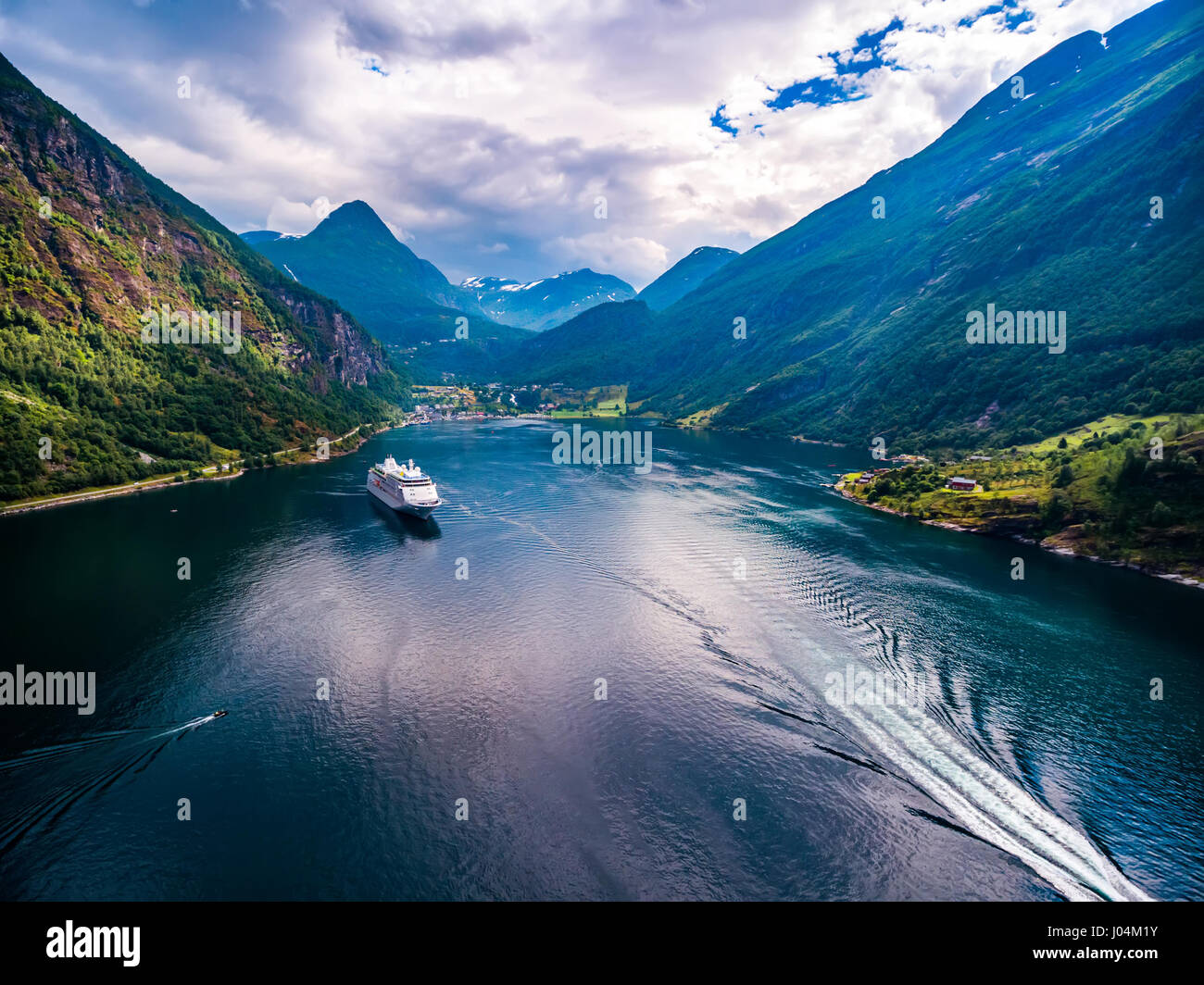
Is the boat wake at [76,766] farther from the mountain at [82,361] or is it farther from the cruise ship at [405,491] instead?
the mountain at [82,361]

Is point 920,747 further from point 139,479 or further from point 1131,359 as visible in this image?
point 1131,359

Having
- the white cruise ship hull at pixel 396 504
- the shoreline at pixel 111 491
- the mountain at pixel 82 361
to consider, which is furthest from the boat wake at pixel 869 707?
the mountain at pixel 82 361

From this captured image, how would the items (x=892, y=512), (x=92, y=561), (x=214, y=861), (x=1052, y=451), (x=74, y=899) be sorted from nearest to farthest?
(x=74, y=899) < (x=214, y=861) < (x=92, y=561) < (x=892, y=512) < (x=1052, y=451)

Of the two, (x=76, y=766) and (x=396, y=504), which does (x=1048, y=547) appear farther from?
(x=76, y=766)

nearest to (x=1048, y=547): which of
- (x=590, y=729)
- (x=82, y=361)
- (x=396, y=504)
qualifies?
(x=590, y=729)

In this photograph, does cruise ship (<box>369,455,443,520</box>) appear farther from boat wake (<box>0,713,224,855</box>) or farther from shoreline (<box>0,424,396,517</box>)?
boat wake (<box>0,713,224,855</box>)

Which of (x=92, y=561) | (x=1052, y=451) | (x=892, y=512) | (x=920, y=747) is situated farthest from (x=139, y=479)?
(x=1052, y=451)
